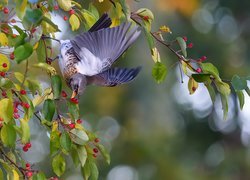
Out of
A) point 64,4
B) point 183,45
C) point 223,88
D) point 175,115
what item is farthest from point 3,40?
point 175,115

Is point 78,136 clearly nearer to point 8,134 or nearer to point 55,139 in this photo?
point 55,139

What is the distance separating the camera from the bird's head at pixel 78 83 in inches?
95.9

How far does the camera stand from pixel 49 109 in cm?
198

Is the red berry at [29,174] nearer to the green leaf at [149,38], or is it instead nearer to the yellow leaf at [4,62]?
the yellow leaf at [4,62]

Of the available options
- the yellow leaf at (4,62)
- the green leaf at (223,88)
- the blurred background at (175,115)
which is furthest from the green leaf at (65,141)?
the blurred background at (175,115)

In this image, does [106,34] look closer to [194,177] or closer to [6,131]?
[6,131]

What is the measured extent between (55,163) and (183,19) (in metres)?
8.39

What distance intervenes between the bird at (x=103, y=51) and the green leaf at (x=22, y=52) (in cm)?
59

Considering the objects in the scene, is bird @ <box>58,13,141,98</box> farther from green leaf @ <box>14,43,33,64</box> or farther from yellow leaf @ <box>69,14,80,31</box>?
green leaf @ <box>14,43,33,64</box>

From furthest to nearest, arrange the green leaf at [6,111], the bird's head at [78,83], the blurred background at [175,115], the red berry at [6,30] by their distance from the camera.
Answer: the blurred background at [175,115]
the bird's head at [78,83]
the red berry at [6,30]
the green leaf at [6,111]

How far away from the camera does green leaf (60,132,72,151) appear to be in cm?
196

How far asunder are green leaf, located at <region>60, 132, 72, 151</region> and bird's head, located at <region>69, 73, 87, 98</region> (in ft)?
1.52

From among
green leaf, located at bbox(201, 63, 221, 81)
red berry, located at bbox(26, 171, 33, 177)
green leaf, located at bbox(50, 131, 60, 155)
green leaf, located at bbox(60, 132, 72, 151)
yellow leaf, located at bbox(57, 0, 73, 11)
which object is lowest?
red berry, located at bbox(26, 171, 33, 177)

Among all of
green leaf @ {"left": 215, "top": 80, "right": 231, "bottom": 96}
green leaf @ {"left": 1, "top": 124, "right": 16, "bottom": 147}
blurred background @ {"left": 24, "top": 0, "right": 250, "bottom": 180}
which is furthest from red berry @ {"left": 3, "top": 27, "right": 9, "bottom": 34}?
blurred background @ {"left": 24, "top": 0, "right": 250, "bottom": 180}
